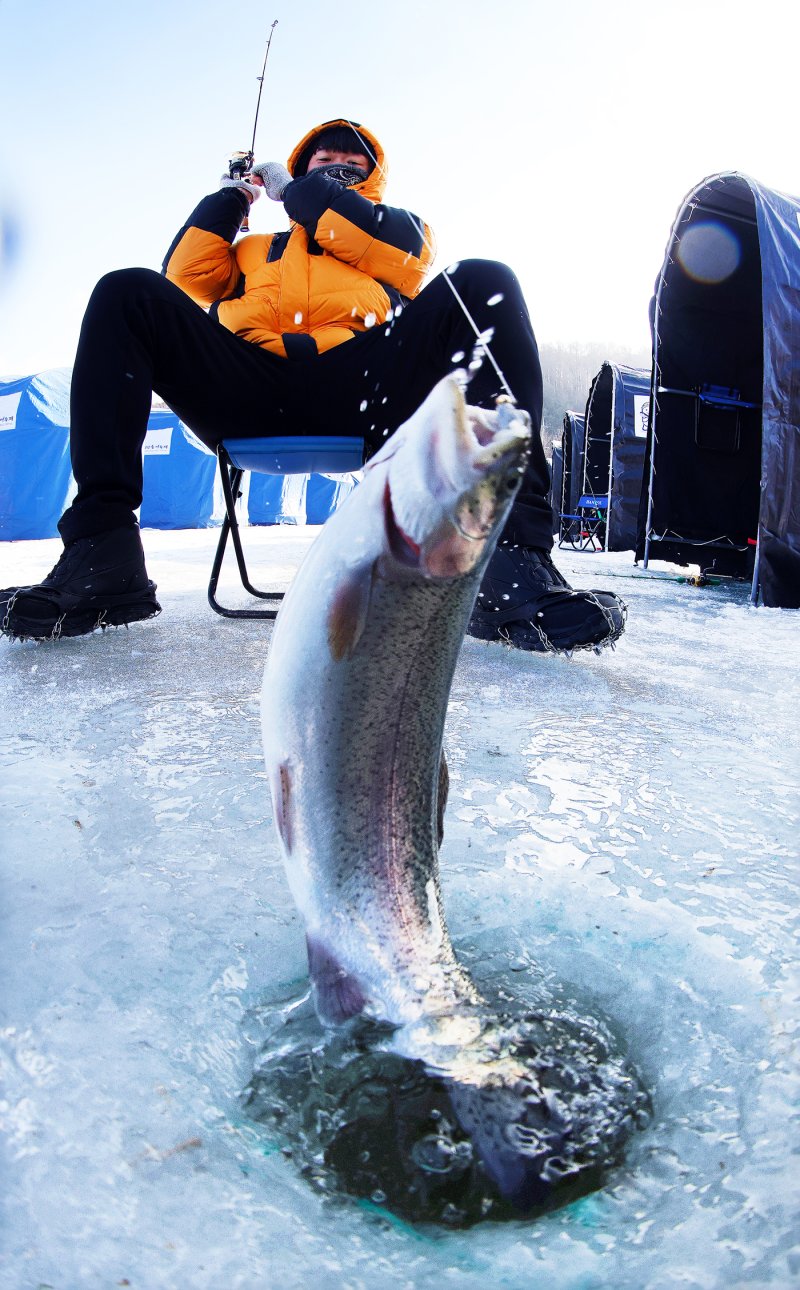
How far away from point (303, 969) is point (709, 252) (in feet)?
21.5

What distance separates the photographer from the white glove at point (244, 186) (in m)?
3.10

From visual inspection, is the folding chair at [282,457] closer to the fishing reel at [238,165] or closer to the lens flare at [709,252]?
the fishing reel at [238,165]

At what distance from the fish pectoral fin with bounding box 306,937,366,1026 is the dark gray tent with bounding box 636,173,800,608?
5245 millimetres

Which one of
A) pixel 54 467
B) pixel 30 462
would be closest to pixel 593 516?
pixel 54 467

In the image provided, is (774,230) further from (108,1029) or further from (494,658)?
(108,1029)

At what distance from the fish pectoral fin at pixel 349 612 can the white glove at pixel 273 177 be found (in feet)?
9.93

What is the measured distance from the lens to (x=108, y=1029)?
2.81 feet

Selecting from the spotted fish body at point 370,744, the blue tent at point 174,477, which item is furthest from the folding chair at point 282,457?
the blue tent at point 174,477

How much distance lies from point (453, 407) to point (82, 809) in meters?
0.98

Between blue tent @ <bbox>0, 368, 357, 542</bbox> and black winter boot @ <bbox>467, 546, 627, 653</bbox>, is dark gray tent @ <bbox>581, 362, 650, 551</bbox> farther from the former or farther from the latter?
black winter boot @ <bbox>467, 546, 627, 653</bbox>

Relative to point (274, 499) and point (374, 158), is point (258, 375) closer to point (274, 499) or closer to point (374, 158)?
point (374, 158)

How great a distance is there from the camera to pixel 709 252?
20.1 feet

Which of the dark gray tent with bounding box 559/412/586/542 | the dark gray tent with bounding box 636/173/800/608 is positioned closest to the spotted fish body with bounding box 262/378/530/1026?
the dark gray tent with bounding box 636/173/800/608

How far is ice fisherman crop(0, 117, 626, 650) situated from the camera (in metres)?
2.56
